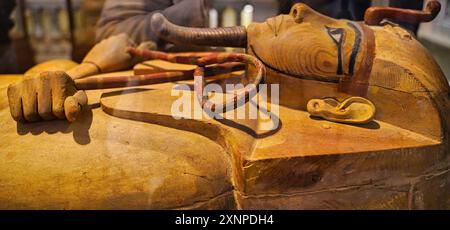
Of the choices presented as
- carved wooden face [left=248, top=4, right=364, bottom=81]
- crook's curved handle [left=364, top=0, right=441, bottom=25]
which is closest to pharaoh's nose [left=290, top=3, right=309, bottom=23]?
carved wooden face [left=248, top=4, right=364, bottom=81]

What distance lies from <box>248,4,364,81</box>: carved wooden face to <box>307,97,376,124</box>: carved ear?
0.25ft

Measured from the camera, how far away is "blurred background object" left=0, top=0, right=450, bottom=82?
1261mm

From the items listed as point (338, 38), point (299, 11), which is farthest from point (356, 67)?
point (299, 11)

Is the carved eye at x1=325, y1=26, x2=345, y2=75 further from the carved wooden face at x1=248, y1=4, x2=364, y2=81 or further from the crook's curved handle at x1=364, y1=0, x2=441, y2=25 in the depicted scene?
the crook's curved handle at x1=364, y1=0, x2=441, y2=25

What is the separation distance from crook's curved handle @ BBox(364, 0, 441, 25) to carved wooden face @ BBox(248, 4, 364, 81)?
81mm

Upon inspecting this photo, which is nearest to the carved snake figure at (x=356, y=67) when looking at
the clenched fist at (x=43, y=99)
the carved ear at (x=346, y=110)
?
the carved ear at (x=346, y=110)

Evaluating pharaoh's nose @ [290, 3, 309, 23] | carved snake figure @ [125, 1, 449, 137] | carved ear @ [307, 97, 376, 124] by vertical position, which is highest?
→ pharaoh's nose @ [290, 3, 309, 23]

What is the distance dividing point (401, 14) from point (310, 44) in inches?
→ 12.2

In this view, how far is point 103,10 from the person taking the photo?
79.3 inches

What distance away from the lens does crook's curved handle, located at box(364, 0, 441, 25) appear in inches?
44.6

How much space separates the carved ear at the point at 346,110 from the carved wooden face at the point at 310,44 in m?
0.08

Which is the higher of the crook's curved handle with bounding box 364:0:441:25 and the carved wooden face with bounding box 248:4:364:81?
the crook's curved handle with bounding box 364:0:441:25

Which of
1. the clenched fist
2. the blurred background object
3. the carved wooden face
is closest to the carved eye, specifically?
the carved wooden face

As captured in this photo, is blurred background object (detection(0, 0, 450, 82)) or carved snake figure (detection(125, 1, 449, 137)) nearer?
carved snake figure (detection(125, 1, 449, 137))
